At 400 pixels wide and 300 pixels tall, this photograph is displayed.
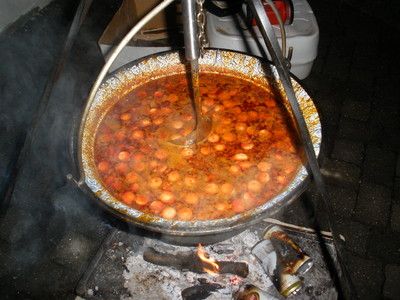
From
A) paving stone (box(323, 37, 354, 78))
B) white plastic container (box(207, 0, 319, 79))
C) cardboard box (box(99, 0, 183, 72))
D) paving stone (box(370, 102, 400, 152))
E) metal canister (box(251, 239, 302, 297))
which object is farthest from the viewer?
paving stone (box(323, 37, 354, 78))

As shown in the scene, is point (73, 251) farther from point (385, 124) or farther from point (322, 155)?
point (385, 124)

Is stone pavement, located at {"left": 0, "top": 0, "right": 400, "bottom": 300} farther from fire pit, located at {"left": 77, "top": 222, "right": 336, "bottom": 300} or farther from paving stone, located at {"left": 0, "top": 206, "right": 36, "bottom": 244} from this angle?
fire pit, located at {"left": 77, "top": 222, "right": 336, "bottom": 300}

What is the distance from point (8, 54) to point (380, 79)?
5537 mm

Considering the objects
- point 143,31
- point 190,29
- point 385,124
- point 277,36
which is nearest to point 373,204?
point 385,124

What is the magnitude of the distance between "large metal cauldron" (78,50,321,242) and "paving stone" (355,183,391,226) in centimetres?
163

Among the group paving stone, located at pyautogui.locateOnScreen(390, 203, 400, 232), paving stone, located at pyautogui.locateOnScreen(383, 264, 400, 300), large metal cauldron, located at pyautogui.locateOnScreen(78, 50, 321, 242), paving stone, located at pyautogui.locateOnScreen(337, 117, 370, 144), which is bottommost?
paving stone, located at pyautogui.locateOnScreen(383, 264, 400, 300)

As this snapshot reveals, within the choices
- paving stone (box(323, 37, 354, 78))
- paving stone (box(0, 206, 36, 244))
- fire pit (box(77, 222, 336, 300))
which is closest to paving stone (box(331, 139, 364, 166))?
paving stone (box(323, 37, 354, 78))

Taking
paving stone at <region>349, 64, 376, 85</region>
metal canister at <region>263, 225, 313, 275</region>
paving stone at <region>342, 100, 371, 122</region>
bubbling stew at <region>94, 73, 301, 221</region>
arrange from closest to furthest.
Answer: bubbling stew at <region>94, 73, 301, 221</region> → metal canister at <region>263, 225, 313, 275</region> → paving stone at <region>342, 100, 371, 122</region> → paving stone at <region>349, 64, 376, 85</region>

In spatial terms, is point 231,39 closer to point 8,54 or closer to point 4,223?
point 4,223

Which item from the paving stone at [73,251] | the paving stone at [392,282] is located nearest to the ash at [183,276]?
the paving stone at [73,251]

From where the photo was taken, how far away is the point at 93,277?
2.43 metres

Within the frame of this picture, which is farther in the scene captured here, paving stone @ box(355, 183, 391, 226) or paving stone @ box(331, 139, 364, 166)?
paving stone @ box(331, 139, 364, 166)

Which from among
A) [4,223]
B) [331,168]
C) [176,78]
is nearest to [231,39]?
[176,78]

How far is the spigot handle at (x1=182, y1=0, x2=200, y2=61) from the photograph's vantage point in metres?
1.20
